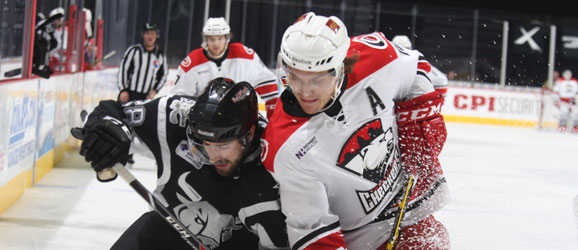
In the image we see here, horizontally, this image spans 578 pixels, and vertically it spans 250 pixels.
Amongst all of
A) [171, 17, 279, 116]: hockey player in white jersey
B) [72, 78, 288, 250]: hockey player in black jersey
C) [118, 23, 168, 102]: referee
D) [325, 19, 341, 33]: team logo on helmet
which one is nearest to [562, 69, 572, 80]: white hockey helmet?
[118, 23, 168, 102]: referee

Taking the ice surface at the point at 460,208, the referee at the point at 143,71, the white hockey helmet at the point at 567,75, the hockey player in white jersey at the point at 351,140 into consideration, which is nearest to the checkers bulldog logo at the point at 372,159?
the hockey player in white jersey at the point at 351,140

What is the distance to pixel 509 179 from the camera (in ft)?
16.3

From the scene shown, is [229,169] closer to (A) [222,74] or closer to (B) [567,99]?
(A) [222,74]

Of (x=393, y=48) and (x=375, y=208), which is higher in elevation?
(x=393, y=48)

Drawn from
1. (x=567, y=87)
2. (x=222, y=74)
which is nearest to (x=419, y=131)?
(x=222, y=74)

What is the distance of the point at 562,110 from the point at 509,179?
6.15 metres

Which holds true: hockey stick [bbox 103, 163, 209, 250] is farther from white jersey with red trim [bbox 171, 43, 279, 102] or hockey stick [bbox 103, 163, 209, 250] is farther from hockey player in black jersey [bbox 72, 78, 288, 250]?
white jersey with red trim [bbox 171, 43, 279, 102]

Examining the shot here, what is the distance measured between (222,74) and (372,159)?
2.42 m

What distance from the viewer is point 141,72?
538cm

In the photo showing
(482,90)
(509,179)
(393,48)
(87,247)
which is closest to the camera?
(393,48)

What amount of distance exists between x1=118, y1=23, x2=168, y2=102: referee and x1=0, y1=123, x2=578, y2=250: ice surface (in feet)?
2.10

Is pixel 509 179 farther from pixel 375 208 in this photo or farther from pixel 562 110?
pixel 562 110

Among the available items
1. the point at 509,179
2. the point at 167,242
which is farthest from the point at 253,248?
the point at 509,179

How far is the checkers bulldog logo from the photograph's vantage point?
5.78 feet
